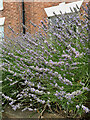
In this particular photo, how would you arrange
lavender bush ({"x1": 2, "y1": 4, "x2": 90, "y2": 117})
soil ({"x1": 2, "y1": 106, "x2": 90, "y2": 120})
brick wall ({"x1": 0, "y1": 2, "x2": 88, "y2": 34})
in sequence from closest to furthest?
lavender bush ({"x1": 2, "y1": 4, "x2": 90, "y2": 117}) → soil ({"x1": 2, "y1": 106, "x2": 90, "y2": 120}) → brick wall ({"x1": 0, "y1": 2, "x2": 88, "y2": 34})

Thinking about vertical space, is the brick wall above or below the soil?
above

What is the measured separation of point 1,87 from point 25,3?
22.2 feet

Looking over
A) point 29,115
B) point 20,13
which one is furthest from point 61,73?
point 20,13

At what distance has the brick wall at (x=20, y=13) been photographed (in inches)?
297

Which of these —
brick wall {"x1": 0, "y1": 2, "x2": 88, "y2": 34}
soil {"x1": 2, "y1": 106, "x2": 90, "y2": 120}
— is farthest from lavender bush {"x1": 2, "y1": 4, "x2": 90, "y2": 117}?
brick wall {"x1": 0, "y1": 2, "x2": 88, "y2": 34}

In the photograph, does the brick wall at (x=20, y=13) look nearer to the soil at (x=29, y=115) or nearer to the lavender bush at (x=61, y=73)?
the lavender bush at (x=61, y=73)

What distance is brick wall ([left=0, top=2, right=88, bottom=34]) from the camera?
24.7ft

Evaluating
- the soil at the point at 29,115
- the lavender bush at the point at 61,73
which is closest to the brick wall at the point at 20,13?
the lavender bush at the point at 61,73

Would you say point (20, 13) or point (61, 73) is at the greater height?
point (20, 13)

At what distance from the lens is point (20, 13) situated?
8.02 meters

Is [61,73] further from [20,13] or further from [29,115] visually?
[20,13]

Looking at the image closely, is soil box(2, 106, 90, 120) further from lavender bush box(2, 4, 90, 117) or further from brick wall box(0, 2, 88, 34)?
brick wall box(0, 2, 88, 34)

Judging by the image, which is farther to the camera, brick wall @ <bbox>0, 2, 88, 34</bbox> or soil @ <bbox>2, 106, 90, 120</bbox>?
brick wall @ <bbox>0, 2, 88, 34</bbox>

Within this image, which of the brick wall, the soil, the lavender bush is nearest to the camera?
the lavender bush
